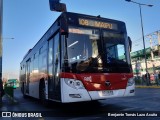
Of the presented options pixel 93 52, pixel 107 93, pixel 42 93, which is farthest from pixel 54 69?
pixel 42 93

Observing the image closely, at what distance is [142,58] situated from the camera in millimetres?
51156

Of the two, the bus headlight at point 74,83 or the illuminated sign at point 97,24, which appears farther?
the illuminated sign at point 97,24

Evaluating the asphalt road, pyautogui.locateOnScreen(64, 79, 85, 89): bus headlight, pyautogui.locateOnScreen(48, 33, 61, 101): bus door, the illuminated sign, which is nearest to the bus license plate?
the asphalt road

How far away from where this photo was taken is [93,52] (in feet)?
28.7

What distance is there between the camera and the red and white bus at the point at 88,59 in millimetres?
8297

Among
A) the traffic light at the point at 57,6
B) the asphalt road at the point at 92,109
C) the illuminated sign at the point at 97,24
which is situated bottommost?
the asphalt road at the point at 92,109

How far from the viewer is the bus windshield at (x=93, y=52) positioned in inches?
332

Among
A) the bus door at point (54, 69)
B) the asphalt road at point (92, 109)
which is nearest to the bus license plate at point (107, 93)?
the asphalt road at point (92, 109)

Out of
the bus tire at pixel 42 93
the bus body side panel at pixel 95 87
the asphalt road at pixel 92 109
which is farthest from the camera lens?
the bus tire at pixel 42 93

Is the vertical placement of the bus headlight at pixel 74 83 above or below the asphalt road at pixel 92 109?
above

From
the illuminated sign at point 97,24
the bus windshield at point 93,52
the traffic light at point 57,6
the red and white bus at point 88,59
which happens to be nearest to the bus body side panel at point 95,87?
the red and white bus at point 88,59

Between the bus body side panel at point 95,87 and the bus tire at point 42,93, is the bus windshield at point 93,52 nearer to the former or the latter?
the bus body side panel at point 95,87

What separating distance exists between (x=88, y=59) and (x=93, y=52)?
348mm

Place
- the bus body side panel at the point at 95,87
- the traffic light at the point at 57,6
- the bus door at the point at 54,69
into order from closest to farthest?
the bus body side panel at the point at 95,87 < the bus door at the point at 54,69 < the traffic light at the point at 57,6
